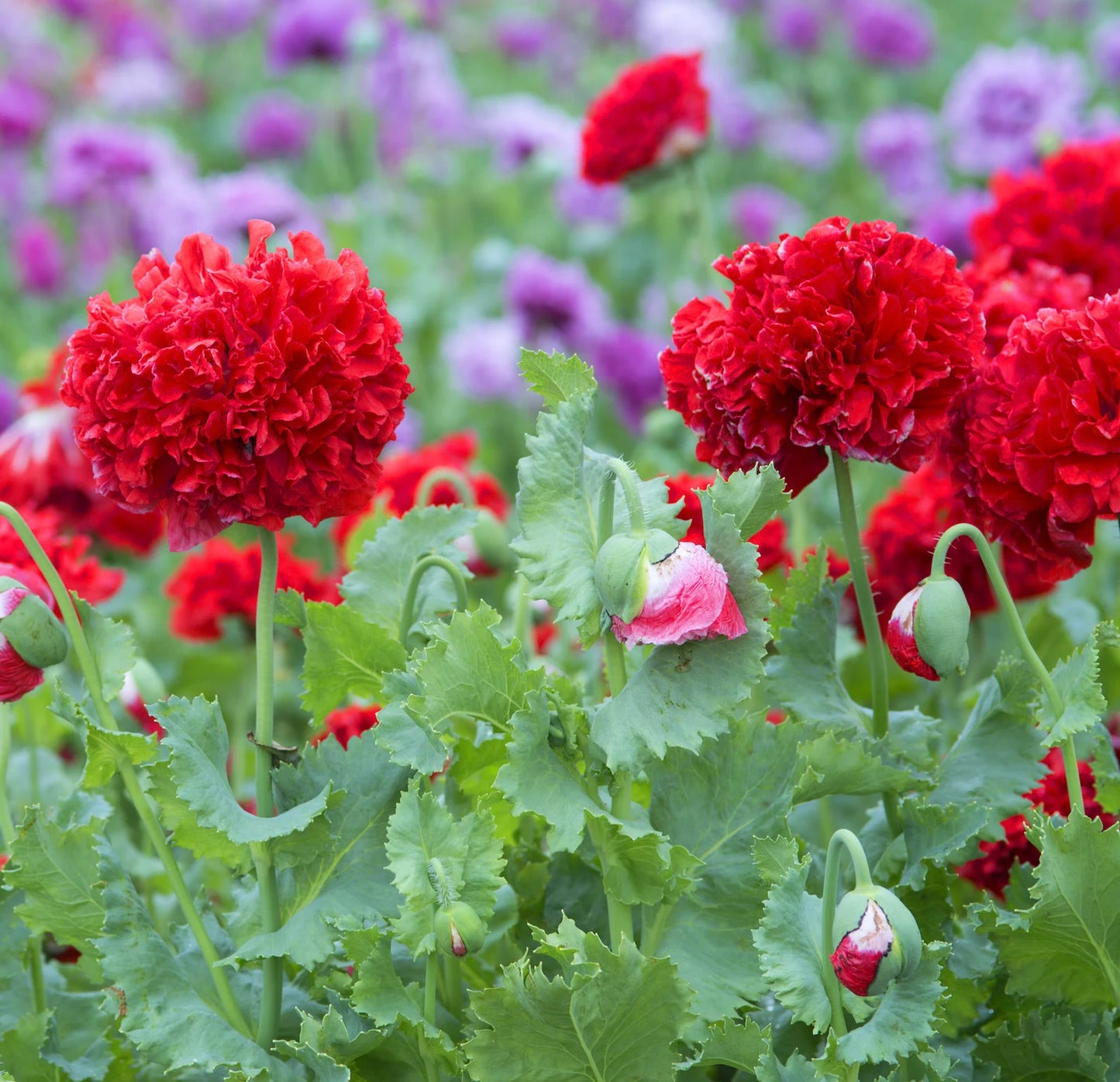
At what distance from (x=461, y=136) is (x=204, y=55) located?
2.18 m

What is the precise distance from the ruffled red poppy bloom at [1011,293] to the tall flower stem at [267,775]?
2.13ft

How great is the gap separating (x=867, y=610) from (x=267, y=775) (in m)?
0.50

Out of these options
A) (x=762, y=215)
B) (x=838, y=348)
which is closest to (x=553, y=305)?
(x=762, y=215)

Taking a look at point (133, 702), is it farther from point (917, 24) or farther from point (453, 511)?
point (917, 24)

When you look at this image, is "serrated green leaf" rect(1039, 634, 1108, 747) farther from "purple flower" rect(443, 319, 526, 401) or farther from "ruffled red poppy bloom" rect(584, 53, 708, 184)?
"purple flower" rect(443, 319, 526, 401)

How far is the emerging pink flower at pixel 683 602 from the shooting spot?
0.98 m

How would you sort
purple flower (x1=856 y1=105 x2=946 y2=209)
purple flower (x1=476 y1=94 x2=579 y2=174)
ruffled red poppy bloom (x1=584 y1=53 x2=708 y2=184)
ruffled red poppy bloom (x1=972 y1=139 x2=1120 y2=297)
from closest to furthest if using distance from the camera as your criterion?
ruffled red poppy bloom (x1=972 y1=139 x2=1120 y2=297)
ruffled red poppy bloom (x1=584 y1=53 x2=708 y2=184)
purple flower (x1=476 y1=94 x2=579 y2=174)
purple flower (x1=856 y1=105 x2=946 y2=209)

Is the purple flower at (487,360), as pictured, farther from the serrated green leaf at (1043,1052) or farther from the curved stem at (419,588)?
the serrated green leaf at (1043,1052)

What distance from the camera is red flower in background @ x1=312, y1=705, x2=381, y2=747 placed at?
147 centimetres

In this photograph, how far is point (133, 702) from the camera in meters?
1.69

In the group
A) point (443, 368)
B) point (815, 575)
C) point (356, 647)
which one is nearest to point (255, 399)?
point (356, 647)

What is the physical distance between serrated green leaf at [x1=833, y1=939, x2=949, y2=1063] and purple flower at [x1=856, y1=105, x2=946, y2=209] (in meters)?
3.43

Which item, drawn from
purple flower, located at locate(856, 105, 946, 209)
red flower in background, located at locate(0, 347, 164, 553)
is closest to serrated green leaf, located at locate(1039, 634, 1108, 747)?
red flower in background, located at locate(0, 347, 164, 553)

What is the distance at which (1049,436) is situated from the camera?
117 cm
